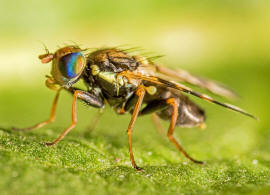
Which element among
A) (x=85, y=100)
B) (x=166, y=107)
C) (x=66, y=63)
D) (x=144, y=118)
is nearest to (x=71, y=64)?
(x=66, y=63)

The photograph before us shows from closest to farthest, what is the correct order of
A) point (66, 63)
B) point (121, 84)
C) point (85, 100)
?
point (66, 63), point (85, 100), point (121, 84)

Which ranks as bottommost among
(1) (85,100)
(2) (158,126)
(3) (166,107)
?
(2) (158,126)

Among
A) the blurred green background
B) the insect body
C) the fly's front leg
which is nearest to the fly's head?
the insect body

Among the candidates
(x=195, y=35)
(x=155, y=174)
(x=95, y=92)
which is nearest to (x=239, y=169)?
(x=155, y=174)

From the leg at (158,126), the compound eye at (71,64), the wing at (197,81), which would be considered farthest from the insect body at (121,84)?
the leg at (158,126)

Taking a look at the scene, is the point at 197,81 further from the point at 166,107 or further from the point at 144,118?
the point at 144,118

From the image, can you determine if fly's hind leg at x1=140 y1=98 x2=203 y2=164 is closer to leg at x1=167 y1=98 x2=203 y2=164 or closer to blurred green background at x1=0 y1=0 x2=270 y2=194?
leg at x1=167 y1=98 x2=203 y2=164
